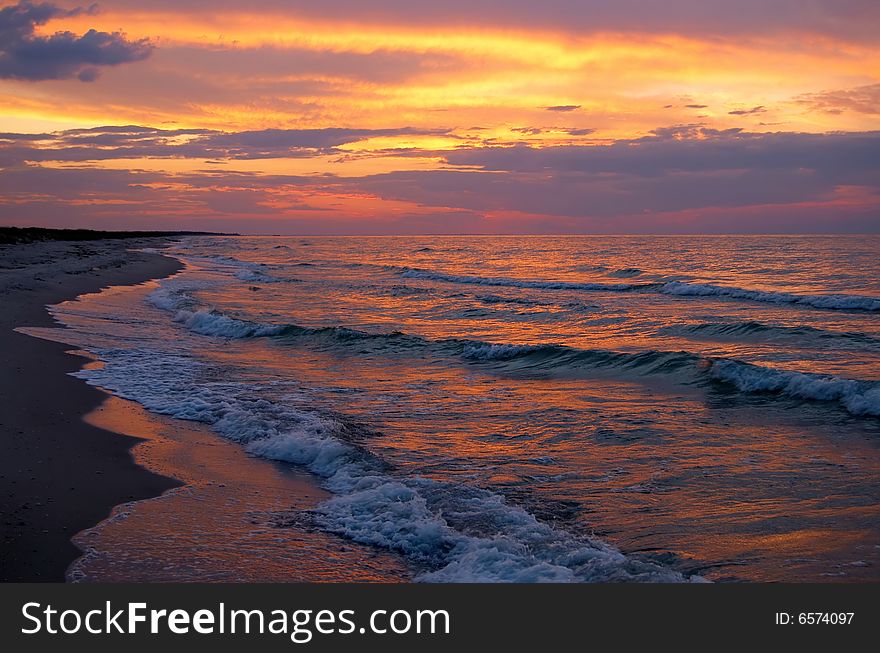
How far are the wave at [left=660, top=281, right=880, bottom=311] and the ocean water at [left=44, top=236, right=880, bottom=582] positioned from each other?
5.34ft

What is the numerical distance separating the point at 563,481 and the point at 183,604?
5188 millimetres

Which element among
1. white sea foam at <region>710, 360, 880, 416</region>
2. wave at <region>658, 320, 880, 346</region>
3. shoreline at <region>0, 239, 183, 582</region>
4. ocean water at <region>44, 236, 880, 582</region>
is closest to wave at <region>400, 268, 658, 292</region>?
ocean water at <region>44, 236, 880, 582</region>

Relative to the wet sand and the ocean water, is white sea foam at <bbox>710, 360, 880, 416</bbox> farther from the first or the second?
the wet sand

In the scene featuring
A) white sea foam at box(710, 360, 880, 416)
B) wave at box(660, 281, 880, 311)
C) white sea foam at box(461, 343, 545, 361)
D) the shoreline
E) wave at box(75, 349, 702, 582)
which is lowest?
wave at box(660, 281, 880, 311)

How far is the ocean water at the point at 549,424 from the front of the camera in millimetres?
6914

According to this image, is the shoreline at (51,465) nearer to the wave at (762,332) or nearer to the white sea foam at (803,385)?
the white sea foam at (803,385)

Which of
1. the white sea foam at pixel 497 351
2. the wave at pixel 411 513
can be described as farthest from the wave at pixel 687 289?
the wave at pixel 411 513

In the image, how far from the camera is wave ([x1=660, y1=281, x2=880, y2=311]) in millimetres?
29688

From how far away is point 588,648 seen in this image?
4.75 meters

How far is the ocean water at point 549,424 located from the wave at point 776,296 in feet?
5.34

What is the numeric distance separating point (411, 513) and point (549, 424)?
479 cm

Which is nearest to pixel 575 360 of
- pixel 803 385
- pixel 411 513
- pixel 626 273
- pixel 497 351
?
pixel 497 351

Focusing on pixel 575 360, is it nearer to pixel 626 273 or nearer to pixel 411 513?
pixel 411 513

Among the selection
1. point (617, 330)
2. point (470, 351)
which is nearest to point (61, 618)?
point (470, 351)
